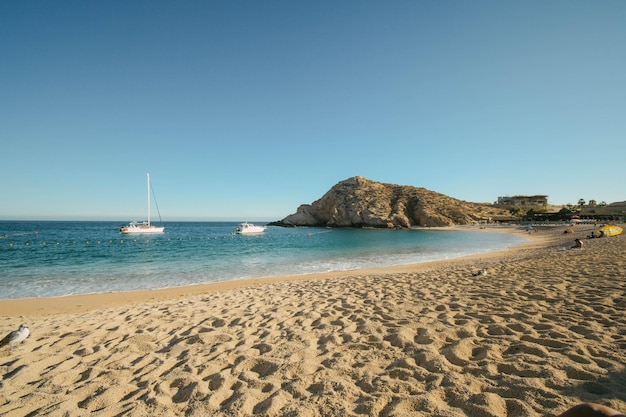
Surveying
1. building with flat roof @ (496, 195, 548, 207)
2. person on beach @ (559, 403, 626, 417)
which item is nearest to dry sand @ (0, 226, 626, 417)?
person on beach @ (559, 403, 626, 417)

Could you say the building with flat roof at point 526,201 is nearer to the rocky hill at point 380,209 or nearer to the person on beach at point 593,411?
the rocky hill at point 380,209

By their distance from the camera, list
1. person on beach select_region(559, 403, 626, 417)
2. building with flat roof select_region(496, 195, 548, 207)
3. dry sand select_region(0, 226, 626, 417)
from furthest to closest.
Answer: building with flat roof select_region(496, 195, 548, 207) < dry sand select_region(0, 226, 626, 417) < person on beach select_region(559, 403, 626, 417)

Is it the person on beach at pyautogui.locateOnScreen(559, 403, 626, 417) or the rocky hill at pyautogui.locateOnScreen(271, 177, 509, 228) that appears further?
the rocky hill at pyautogui.locateOnScreen(271, 177, 509, 228)

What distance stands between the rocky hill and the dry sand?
75.9 metres

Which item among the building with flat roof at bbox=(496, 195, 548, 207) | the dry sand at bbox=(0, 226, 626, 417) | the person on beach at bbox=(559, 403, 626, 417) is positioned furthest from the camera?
the building with flat roof at bbox=(496, 195, 548, 207)

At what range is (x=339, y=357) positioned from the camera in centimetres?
413

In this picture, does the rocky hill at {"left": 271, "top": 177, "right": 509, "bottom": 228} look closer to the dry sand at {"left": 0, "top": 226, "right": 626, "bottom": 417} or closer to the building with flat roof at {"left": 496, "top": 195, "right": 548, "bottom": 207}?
the building with flat roof at {"left": 496, "top": 195, "right": 548, "bottom": 207}

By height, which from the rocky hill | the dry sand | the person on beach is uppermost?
the rocky hill

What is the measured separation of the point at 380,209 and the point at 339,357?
81.7 m

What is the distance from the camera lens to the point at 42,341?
5562mm

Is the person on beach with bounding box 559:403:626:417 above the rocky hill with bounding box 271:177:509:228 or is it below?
below

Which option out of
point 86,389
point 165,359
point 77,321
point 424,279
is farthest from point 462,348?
point 77,321

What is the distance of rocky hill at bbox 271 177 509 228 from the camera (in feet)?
270

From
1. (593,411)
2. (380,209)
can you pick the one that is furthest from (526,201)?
(593,411)
